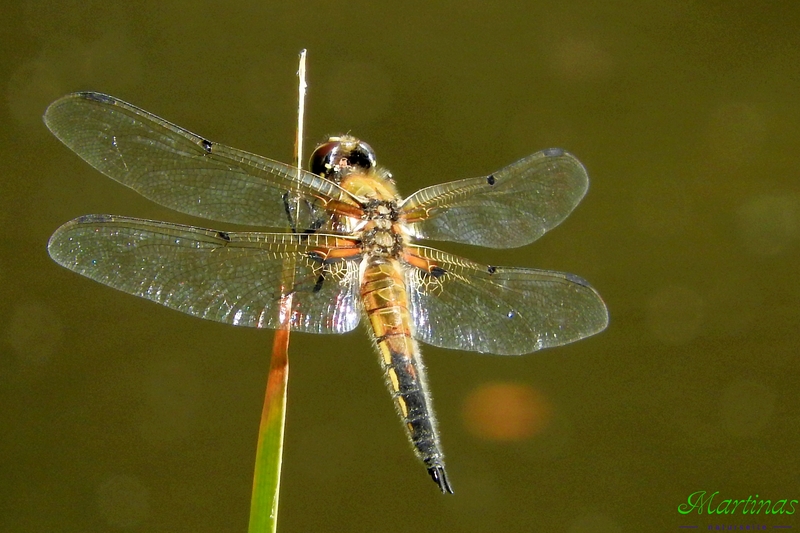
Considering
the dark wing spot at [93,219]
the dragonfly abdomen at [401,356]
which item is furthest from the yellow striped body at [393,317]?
the dark wing spot at [93,219]

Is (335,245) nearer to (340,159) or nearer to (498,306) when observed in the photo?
(340,159)

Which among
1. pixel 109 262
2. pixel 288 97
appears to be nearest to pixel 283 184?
pixel 109 262

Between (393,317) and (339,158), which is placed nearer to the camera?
(393,317)

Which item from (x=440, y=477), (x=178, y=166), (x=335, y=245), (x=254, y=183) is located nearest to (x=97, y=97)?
(x=178, y=166)

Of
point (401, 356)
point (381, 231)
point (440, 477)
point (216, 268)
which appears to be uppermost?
point (381, 231)

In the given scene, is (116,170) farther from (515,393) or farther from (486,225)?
(515,393)

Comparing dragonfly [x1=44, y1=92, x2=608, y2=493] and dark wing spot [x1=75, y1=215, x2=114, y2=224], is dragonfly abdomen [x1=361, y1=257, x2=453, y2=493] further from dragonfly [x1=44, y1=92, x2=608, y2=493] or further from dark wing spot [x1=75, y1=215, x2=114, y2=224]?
dark wing spot [x1=75, y1=215, x2=114, y2=224]

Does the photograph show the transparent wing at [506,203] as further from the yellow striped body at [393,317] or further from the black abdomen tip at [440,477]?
the black abdomen tip at [440,477]

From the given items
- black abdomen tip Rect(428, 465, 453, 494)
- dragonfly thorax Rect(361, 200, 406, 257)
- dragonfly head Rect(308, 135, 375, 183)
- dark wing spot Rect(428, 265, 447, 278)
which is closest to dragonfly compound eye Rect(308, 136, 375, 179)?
dragonfly head Rect(308, 135, 375, 183)
